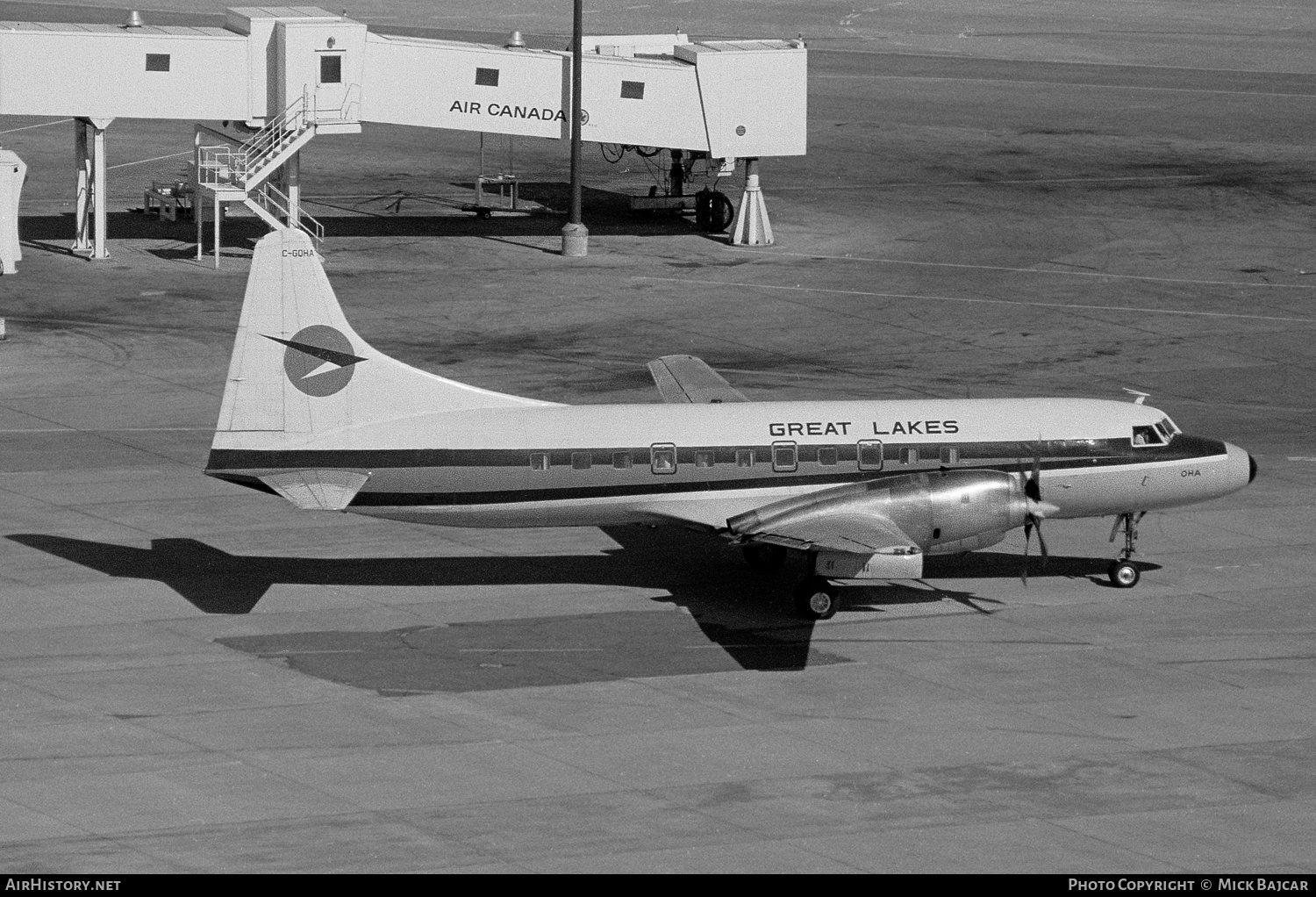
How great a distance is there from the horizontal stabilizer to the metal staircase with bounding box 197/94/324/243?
29169mm

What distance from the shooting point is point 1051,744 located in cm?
2811

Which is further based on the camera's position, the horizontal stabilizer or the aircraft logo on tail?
the aircraft logo on tail

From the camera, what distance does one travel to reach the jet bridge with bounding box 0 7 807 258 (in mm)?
61188

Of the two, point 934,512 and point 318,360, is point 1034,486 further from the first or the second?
point 318,360

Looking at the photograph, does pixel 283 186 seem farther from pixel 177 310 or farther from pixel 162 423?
pixel 162 423

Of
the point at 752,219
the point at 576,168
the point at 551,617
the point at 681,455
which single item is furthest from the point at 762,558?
the point at 752,219

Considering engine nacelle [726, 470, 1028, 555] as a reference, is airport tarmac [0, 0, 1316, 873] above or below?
below

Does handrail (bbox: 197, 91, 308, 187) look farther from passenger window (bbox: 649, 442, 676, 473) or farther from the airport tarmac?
passenger window (bbox: 649, 442, 676, 473)

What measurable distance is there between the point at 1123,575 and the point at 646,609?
9.39 m

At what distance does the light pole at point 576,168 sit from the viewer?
206 feet

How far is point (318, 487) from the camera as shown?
3186 cm

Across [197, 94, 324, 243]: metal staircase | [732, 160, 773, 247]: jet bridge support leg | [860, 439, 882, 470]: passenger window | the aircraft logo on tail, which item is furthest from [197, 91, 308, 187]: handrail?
[860, 439, 882, 470]: passenger window

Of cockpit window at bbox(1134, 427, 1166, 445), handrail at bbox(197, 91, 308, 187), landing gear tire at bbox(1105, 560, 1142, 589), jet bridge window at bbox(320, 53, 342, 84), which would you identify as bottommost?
landing gear tire at bbox(1105, 560, 1142, 589)

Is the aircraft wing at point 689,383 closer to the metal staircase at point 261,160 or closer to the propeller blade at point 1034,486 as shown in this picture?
the propeller blade at point 1034,486
